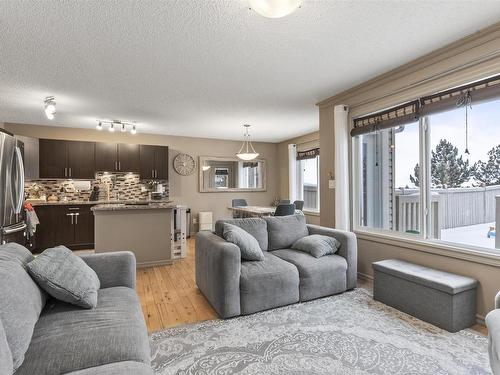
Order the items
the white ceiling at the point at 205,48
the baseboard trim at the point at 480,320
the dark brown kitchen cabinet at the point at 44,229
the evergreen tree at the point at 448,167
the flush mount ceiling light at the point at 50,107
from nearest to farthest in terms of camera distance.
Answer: the white ceiling at the point at 205,48 → the baseboard trim at the point at 480,320 → the evergreen tree at the point at 448,167 → the flush mount ceiling light at the point at 50,107 → the dark brown kitchen cabinet at the point at 44,229

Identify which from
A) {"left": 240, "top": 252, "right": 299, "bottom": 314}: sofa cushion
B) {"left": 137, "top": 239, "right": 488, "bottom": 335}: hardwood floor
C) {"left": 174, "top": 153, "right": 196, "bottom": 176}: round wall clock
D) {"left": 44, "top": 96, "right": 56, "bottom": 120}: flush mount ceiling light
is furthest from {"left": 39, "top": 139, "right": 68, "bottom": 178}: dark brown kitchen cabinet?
{"left": 240, "top": 252, "right": 299, "bottom": 314}: sofa cushion

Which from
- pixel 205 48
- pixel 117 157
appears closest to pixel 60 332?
pixel 205 48

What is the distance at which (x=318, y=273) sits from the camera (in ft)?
9.45

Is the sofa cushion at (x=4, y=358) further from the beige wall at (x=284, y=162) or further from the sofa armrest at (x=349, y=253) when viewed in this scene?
the beige wall at (x=284, y=162)

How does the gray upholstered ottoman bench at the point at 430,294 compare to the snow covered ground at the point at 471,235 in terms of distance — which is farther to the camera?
the snow covered ground at the point at 471,235

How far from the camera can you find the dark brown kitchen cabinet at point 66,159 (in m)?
5.36

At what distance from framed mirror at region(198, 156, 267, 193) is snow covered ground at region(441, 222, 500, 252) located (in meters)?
5.11

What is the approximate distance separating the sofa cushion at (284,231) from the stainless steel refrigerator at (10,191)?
3.19 meters

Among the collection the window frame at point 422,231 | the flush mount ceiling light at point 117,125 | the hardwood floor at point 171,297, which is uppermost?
the flush mount ceiling light at point 117,125

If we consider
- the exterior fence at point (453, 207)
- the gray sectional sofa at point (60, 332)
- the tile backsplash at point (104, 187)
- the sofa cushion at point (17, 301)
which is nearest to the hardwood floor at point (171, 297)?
the gray sectional sofa at point (60, 332)

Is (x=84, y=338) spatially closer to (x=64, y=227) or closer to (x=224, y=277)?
(x=224, y=277)

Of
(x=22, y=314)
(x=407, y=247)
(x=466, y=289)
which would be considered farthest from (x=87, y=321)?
(x=407, y=247)

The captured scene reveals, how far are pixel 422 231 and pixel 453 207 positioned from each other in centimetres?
39

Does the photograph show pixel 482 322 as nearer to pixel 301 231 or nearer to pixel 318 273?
pixel 318 273
